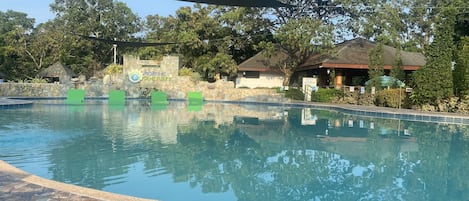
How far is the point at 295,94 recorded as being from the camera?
2250cm

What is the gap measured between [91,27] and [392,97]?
27.0 meters

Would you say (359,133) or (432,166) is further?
(359,133)

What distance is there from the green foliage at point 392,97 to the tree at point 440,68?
63.4 inches

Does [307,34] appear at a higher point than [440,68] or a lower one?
higher

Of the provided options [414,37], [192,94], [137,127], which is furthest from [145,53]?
[414,37]

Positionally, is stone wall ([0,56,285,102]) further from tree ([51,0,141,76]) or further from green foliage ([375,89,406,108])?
tree ([51,0,141,76])

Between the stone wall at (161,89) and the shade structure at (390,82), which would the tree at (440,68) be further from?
the stone wall at (161,89)

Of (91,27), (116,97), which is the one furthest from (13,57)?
(116,97)

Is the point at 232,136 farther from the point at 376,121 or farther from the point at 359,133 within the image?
the point at 376,121

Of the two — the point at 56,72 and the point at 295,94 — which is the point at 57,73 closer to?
the point at 56,72

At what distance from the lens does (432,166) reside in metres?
6.68

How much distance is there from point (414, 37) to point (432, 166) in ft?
111

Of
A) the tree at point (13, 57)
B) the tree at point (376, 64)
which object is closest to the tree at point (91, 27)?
the tree at point (13, 57)

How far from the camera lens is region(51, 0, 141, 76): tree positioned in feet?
109
